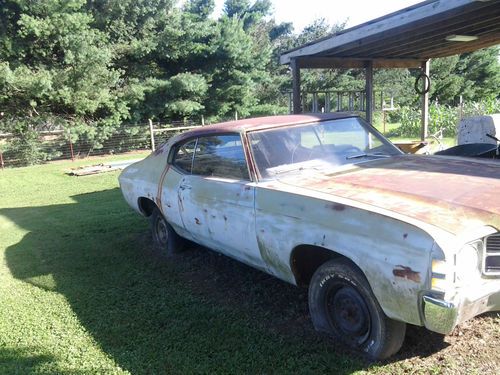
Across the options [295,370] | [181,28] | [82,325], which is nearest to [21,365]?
[82,325]

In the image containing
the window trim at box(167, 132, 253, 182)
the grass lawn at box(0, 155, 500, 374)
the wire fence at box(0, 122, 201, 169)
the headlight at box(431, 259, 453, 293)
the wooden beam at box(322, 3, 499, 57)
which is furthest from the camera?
the wire fence at box(0, 122, 201, 169)

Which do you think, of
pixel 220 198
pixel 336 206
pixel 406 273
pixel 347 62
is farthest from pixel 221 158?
pixel 347 62

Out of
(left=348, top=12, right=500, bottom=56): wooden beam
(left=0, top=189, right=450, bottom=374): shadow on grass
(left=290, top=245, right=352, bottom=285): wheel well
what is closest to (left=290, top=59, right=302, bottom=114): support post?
(left=348, top=12, right=500, bottom=56): wooden beam

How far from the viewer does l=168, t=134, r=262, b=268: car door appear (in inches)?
141

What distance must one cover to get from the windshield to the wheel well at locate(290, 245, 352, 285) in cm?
75

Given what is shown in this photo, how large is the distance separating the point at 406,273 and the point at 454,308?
28cm

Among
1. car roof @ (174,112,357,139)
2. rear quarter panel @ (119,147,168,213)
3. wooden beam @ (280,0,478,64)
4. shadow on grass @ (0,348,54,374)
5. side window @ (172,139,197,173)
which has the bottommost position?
shadow on grass @ (0,348,54,374)

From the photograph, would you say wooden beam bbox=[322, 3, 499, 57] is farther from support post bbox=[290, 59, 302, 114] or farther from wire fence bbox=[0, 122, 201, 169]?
wire fence bbox=[0, 122, 201, 169]

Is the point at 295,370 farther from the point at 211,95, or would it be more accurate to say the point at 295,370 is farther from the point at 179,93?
the point at 211,95

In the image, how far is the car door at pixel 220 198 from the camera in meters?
3.57

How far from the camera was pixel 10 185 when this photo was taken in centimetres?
1202

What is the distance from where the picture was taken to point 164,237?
5.37m

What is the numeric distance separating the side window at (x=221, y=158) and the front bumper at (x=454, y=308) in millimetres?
1809

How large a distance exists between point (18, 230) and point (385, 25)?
20.9 ft
